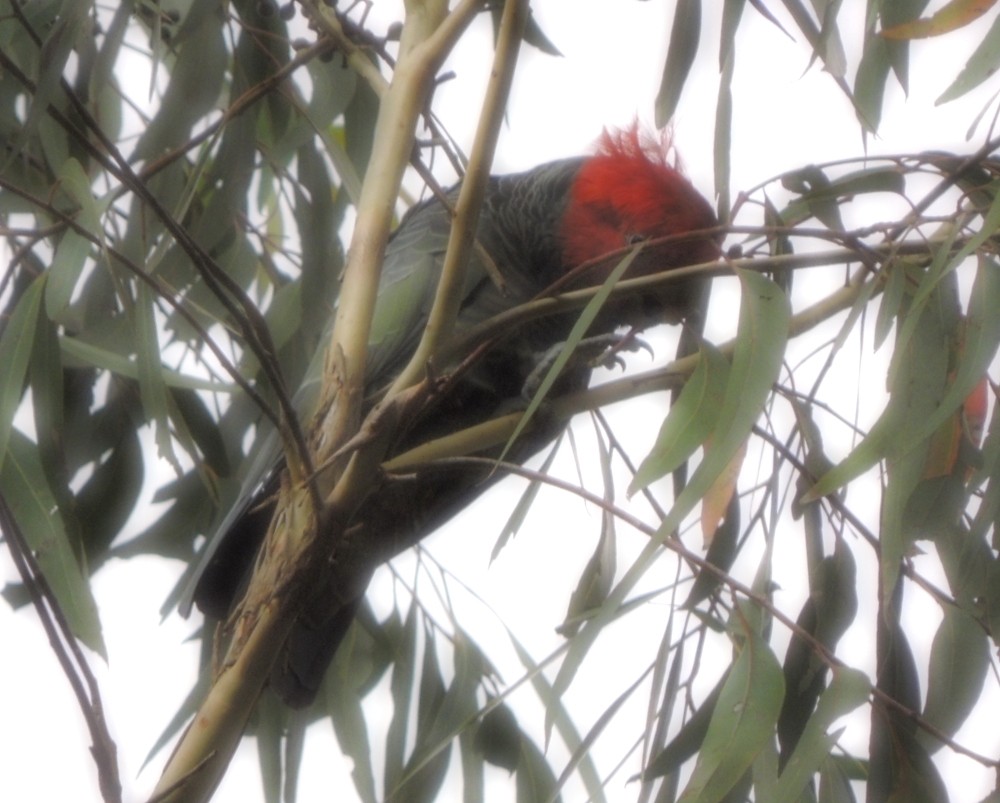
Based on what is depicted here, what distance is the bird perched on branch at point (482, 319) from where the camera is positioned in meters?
1.37

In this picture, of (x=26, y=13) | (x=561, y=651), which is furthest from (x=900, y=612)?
(x=26, y=13)

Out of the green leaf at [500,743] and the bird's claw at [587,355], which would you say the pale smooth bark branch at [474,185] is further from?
the green leaf at [500,743]

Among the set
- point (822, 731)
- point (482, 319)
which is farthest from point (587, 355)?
Result: point (822, 731)

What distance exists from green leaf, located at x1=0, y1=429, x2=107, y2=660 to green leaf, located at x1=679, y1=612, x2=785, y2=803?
0.51m

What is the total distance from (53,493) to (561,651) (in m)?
0.58

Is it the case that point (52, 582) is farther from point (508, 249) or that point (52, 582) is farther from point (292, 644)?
point (508, 249)

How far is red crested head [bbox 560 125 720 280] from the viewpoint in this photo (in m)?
1.43

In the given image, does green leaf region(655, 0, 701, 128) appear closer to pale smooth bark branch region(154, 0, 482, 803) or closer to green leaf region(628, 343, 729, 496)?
pale smooth bark branch region(154, 0, 482, 803)

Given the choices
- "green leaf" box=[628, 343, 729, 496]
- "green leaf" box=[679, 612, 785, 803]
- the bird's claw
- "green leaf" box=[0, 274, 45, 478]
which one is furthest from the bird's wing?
"green leaf" box=[679, 612, 785, 803]

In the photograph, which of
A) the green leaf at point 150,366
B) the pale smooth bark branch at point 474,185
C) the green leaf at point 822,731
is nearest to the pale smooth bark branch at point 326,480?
the pale smooth bark branch at point 474,185

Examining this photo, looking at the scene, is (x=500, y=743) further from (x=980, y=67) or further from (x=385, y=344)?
(x=980, y=67)

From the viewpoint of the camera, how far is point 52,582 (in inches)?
43.2

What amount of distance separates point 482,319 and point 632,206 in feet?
0.75

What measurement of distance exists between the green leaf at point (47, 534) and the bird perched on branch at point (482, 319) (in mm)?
200
